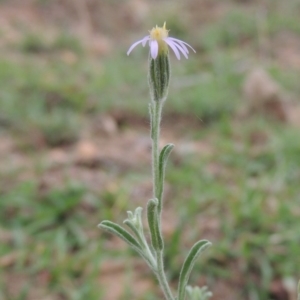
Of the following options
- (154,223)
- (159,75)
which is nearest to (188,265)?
(154,223)

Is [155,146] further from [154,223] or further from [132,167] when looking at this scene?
[132,167]

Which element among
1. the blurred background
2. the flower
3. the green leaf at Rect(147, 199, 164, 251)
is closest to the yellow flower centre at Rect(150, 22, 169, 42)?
the flower

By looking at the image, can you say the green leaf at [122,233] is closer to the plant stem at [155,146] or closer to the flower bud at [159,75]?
the plant stem at [155,146]

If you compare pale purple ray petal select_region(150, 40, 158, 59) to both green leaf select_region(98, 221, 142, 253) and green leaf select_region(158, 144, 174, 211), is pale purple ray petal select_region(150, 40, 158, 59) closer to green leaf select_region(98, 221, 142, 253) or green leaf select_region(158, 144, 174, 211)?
green leaf select_region(158, 144, 174, 211)

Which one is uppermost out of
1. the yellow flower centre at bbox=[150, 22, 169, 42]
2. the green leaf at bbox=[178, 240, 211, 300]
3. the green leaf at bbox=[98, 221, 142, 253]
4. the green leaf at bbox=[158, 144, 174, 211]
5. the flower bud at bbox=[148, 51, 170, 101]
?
the yellow flower centre at bbox=[150, 22, 169, 42]

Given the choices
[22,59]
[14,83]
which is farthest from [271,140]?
[22,59]
